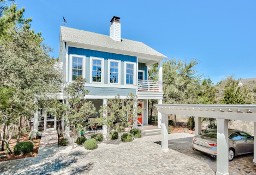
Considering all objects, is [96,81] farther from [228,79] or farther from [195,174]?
[228,79]

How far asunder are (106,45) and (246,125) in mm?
17531

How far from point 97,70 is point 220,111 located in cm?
1156

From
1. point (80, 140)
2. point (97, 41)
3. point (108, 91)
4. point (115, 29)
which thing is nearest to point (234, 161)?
point (80, 140)

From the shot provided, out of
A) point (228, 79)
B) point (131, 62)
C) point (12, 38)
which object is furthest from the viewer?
point (228, 79)

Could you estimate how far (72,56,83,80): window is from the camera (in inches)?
627

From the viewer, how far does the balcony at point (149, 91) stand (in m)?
18.8

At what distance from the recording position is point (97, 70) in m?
17.0

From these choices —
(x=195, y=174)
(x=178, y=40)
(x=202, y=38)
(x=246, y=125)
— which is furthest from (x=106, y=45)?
(x=202, y=38)

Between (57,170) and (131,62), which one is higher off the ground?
(131,62)

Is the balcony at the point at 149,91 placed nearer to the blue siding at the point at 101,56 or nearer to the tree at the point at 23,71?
the blue siding at the point at 101,56

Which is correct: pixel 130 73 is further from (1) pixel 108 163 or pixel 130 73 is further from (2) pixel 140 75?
(1) pixel 108 163

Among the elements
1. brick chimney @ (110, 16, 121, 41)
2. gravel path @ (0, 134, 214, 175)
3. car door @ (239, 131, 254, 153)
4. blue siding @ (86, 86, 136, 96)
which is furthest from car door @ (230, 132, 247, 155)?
brick chimney @ (110, 16, 121, 41)

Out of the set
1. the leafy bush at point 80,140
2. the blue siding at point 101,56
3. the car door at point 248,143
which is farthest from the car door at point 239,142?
the blue siding at point 101,56

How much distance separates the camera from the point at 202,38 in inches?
1586
